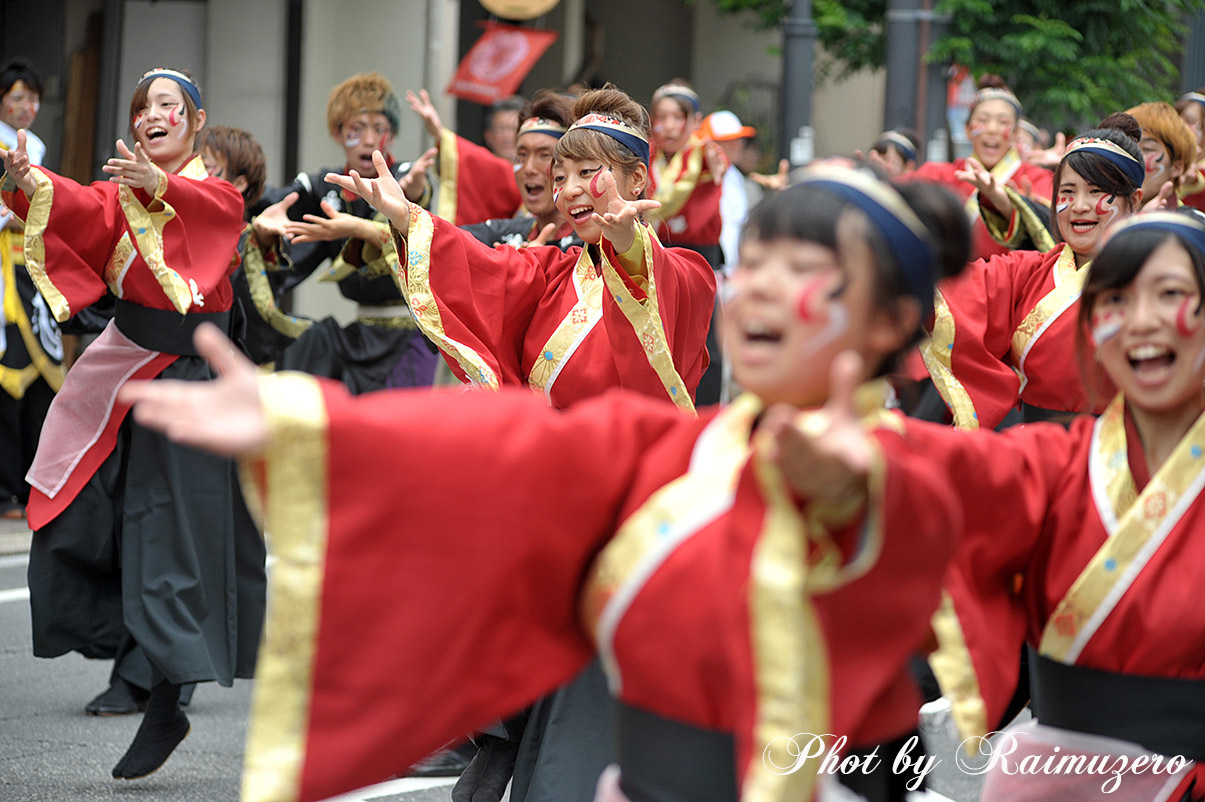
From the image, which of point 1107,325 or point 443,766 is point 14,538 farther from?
point 1107,325

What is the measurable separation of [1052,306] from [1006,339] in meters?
0.17

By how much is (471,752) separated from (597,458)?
8.77 ft

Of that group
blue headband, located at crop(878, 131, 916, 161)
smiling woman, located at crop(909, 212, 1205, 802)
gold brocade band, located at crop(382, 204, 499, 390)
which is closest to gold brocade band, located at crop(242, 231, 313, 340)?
gold brocade band, located at crop(382, 204, 499, 390)

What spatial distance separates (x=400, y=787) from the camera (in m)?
4.17

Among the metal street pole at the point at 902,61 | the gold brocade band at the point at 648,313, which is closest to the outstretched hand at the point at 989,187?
the gold brocade band at the point at 648,313

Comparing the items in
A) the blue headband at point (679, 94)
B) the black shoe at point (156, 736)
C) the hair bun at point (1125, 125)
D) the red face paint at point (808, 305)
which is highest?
the blue headband at point (679, 94)

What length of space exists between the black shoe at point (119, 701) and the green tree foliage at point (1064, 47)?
25.2 ft

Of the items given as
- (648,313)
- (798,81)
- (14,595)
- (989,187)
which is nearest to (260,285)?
(14,595)

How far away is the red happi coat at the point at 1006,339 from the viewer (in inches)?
156

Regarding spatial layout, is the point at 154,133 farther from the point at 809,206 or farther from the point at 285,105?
the point at 285,105

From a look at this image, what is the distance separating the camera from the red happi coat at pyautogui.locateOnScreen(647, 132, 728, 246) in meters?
7.78

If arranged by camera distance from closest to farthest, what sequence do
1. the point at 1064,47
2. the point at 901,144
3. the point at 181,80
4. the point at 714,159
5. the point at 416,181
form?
the point at 181,80, the point at 416,181, the point at 714,159, the point at 901,144, the point at 1064,47

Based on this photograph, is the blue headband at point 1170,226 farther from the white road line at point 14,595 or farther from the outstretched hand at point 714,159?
the outstretched hand at point 714,159

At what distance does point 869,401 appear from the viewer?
1.78 meters
